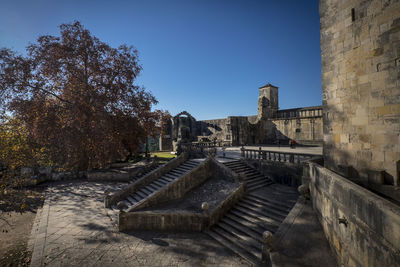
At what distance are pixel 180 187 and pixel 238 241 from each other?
5198 millimetres

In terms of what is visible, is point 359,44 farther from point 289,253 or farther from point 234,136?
point 234,136

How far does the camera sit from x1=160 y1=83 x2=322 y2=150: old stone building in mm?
21594

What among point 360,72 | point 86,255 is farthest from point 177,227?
point 360,72

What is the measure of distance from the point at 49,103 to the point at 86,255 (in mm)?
12244

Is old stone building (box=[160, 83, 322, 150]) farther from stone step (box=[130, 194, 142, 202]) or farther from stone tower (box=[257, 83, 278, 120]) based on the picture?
stone step (box=[130, 194, 142, 202])

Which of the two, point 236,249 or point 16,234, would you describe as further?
point 16,234

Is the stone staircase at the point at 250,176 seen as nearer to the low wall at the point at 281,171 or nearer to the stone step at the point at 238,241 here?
the low wall at the point at 281,171

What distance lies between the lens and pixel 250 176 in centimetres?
1234

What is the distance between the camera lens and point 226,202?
30.3 ft

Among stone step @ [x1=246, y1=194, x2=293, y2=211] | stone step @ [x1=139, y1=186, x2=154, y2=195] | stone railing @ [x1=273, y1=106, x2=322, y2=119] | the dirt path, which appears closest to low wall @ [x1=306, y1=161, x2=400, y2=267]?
stone step @ [x1=246, y1=194, x2=293, y2=211]

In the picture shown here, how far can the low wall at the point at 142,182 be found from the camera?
1120cm

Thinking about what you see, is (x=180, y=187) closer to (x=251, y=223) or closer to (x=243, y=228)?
(x=243, y=228)

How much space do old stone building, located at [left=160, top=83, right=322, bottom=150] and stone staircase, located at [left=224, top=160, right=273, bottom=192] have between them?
12.2m

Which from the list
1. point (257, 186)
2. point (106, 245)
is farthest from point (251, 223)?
point (106, 245)
